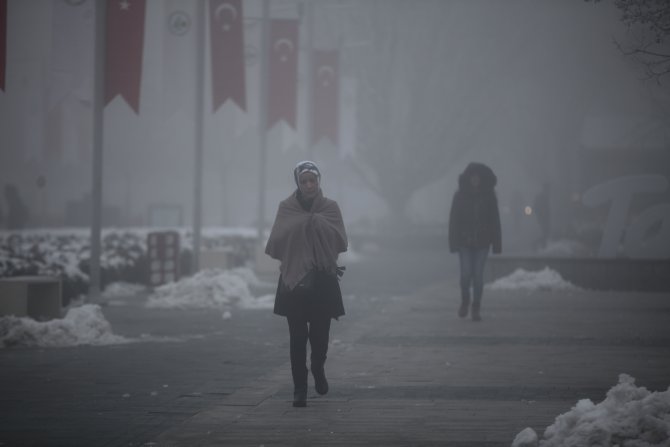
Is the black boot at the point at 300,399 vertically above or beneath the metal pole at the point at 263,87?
beneath

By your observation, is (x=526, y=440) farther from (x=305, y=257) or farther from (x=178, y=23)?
(x=178, y=23)

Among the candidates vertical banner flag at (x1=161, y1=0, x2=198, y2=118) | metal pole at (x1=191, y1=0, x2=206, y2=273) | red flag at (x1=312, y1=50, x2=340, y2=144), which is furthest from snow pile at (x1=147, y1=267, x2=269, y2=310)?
red flag at (x1=312, y1=50, x2=340, y2=144)

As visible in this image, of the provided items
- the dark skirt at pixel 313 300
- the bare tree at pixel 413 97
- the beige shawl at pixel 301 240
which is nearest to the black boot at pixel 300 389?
the dark skirt at pixel 313 300

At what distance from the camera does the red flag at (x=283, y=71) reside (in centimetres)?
2528

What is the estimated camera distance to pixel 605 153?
161ft

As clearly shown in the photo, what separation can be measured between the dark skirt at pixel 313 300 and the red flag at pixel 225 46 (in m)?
13.3

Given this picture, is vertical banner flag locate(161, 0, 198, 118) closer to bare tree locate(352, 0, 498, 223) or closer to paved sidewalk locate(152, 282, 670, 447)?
paved sidewalk locate(152, 282, 670, 447)

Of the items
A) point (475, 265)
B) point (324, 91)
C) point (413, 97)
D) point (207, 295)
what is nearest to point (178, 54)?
point (207, 295)

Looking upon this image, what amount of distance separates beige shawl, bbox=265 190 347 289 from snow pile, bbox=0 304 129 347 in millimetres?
4478

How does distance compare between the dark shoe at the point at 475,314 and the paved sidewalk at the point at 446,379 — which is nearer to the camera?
the paved sidewalk at the point at 446,379

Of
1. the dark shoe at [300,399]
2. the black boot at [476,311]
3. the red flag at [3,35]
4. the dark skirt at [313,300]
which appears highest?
the red flag at [3,35]

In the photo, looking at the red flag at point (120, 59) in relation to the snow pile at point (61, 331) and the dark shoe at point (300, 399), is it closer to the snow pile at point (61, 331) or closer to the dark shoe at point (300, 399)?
the snow pile at point (61, 331)

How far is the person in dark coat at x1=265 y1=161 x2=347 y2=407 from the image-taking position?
8.15m

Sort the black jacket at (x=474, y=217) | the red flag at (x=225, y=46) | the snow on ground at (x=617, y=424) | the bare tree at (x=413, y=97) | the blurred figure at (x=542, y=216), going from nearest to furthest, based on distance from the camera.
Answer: the snow on ground at (x=617, y=424) < the black jacket at (x=474, y=217) < the red flag at (x=225, y=46) < the blurred figure at (x=542, y=216) < the bare tree at (x=413, y=97)
